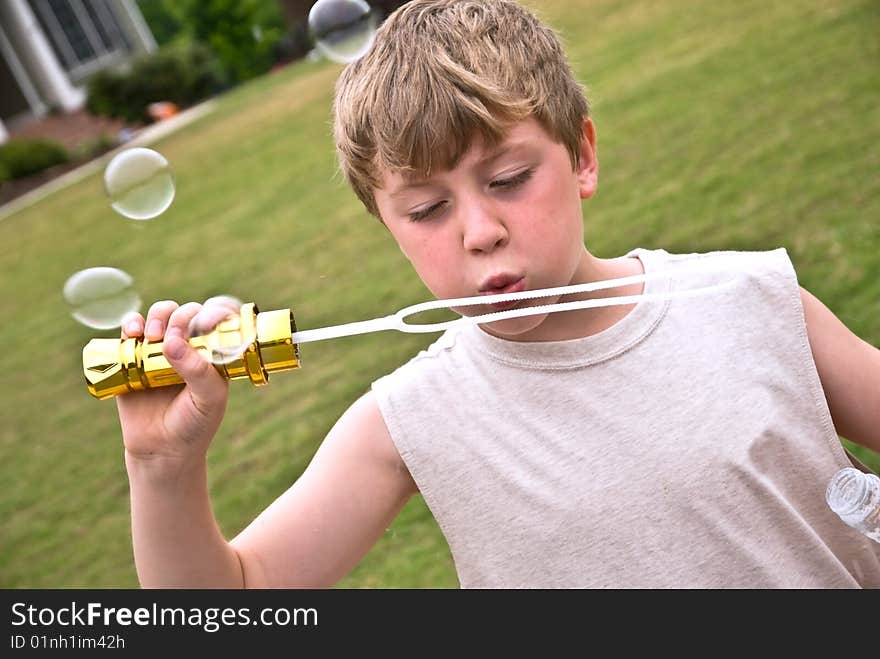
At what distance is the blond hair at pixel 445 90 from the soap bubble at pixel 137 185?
505 millimetres

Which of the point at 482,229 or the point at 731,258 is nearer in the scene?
the point at 482,229

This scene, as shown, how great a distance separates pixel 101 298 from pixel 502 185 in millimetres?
764

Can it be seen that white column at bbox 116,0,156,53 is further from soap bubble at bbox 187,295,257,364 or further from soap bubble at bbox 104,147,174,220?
soap bubble at bbox 187,295,257,364

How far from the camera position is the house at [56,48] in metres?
30.1

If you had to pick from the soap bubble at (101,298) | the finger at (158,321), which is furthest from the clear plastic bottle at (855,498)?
the soap bubble at (101,298)

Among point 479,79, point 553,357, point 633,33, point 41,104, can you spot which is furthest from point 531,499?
point 41,104

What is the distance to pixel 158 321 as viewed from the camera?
1441 millimetres

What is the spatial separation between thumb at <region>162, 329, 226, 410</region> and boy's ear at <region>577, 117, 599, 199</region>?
2.22ft

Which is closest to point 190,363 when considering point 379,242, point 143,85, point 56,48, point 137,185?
point 137,185

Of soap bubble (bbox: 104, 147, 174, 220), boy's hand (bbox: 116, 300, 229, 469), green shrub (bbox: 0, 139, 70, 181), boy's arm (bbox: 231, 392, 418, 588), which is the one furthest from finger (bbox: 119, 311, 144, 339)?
green shrub (bbox: 0, 139, 70, 181)

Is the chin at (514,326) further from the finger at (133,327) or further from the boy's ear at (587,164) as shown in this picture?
the finger at (133,327)

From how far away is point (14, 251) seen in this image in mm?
13547

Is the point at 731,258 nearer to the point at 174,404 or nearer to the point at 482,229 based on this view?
the point at 482,229
